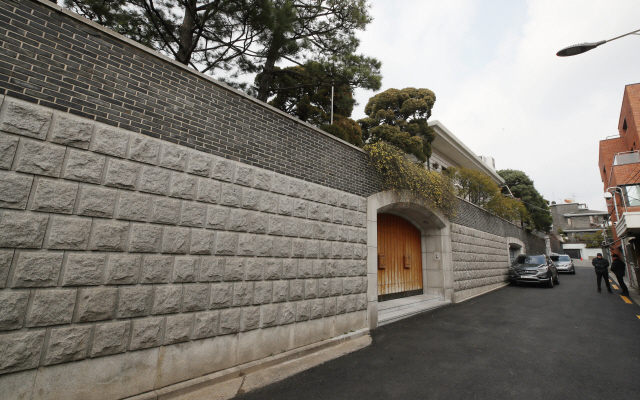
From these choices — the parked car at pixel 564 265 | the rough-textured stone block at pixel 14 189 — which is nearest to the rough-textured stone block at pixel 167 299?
the rough-textured stone block at pixel 14 189

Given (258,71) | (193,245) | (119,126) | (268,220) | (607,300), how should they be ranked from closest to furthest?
1. (119,126)
2. (193,245)
3. (268,220)
4. (258,71)
5. (607,300)

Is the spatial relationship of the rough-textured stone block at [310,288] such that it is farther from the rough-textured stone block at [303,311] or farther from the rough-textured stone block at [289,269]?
the rough-textured stone block at [289,269]

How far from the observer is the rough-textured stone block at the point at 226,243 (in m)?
4.11

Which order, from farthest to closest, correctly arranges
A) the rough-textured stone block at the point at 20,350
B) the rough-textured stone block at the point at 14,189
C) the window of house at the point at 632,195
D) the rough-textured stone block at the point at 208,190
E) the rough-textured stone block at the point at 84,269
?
the window of house at the point at 632,195 < the rough-textured stone block at the point at 208,190 < the rough-textured stone block at the point at 84,269 < the rough-textured stone block at the point at 14,189 < the rough-textured stone block at the point at 20,350

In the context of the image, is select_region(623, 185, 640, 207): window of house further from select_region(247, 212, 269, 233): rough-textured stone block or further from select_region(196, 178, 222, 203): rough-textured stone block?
select_region(196, 178, 222, 203): rough-textured stone block

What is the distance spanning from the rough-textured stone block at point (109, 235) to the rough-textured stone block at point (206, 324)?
4.29 ft

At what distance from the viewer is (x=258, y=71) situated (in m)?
9.32

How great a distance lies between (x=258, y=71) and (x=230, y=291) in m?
7.56

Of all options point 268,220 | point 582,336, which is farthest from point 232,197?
point 582,336

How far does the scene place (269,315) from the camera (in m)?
4.55

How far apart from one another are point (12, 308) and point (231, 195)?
249 cm

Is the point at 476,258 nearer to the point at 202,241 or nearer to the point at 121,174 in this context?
the point at 202,241

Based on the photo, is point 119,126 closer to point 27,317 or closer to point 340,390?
point 27,317

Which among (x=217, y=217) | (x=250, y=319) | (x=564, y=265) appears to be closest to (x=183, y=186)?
(x=217, y=217)
